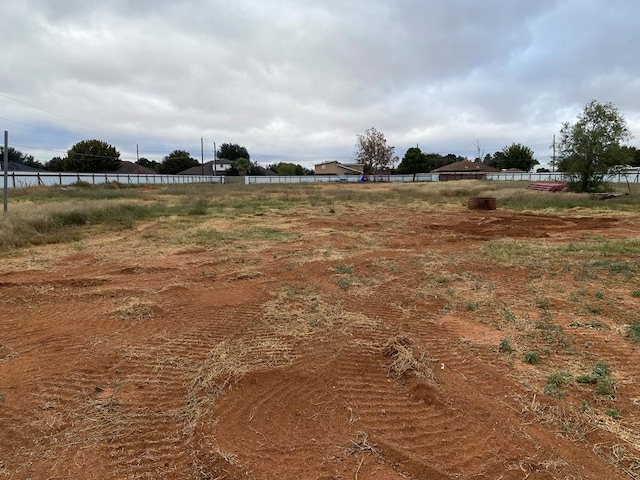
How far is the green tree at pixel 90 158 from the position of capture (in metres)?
64.8

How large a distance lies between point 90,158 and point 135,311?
72.3 metres

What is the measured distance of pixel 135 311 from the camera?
508 centimetres

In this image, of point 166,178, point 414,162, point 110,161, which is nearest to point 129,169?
point 110,161

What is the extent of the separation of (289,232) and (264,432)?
9.38m

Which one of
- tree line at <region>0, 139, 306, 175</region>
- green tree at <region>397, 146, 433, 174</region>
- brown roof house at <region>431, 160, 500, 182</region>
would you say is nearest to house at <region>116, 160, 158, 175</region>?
tree line at <region>0, 139, 306, 175</region>

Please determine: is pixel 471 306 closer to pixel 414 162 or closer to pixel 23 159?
pixel 414 162

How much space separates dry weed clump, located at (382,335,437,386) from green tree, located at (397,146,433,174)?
7824cm

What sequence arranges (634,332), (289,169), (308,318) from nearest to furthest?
(634,332), (308,318), (289,169)

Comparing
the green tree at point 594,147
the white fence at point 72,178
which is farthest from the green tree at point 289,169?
the green tree at point 594,147

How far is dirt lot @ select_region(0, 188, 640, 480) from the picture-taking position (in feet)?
8.27

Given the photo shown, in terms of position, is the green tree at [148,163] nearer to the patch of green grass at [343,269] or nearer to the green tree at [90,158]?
the green tree at [90,158]

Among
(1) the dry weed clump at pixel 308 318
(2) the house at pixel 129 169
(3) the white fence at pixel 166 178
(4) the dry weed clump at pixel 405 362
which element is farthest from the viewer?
(2) the house at pixel 129 169

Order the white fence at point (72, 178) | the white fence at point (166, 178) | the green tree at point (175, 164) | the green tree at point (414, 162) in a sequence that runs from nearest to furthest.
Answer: the white fence at point (72, 178)
the white fence at point (166, 178)
the green tree at point (414, 162)
the green tree at point (175, 164)

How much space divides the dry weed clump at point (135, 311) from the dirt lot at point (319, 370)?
0.03 m
